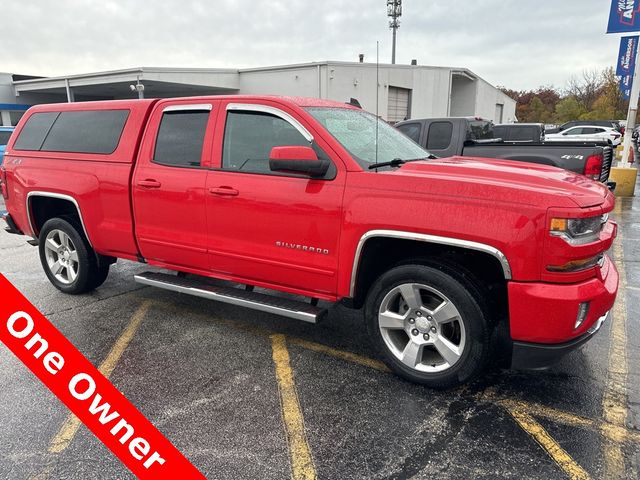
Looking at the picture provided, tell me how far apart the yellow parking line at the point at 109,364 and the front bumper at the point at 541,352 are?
8.95 ft

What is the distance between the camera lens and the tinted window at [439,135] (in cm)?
864

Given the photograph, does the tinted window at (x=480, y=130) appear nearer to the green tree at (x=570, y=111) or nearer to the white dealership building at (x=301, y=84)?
the white dealership building at (x=301, y=84)

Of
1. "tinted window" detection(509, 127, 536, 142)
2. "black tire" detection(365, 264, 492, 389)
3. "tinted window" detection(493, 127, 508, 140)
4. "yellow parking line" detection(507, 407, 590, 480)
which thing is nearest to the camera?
"yellow parking line" detection(507, 407, 590, 480)

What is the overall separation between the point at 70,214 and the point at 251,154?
260 centimetres

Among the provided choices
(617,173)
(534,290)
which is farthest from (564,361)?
(617,173)

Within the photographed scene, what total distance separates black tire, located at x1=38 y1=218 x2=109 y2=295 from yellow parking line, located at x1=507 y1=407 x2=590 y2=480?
425 centimetres

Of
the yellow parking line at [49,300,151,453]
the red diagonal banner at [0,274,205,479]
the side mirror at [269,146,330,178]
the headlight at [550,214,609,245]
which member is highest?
the side mirror at [269,146,330,178]

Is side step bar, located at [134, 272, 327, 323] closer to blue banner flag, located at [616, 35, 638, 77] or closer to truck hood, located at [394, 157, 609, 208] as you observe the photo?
truck hood, located at [394, 157, 609, 208]

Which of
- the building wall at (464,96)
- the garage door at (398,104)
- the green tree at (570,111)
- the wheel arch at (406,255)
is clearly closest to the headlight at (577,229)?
the wheel arch at (406,255)

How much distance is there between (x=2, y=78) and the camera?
108ft

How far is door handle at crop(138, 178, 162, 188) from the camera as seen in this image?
4183mm

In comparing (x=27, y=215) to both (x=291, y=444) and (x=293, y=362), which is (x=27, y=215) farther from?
A: (x=291, y=444)

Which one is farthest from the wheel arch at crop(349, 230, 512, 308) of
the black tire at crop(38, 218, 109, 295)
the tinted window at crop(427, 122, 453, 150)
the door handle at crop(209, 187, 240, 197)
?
the tinted window at crop(427, 122, 453, 150)

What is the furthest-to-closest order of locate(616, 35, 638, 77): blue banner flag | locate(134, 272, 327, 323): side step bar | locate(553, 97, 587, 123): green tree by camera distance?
locate(553, 97, 587, 123): green tree
locate(616, 35, 638, 77): blue banner flag
locate(134, 272, 327, 323): side step bar
